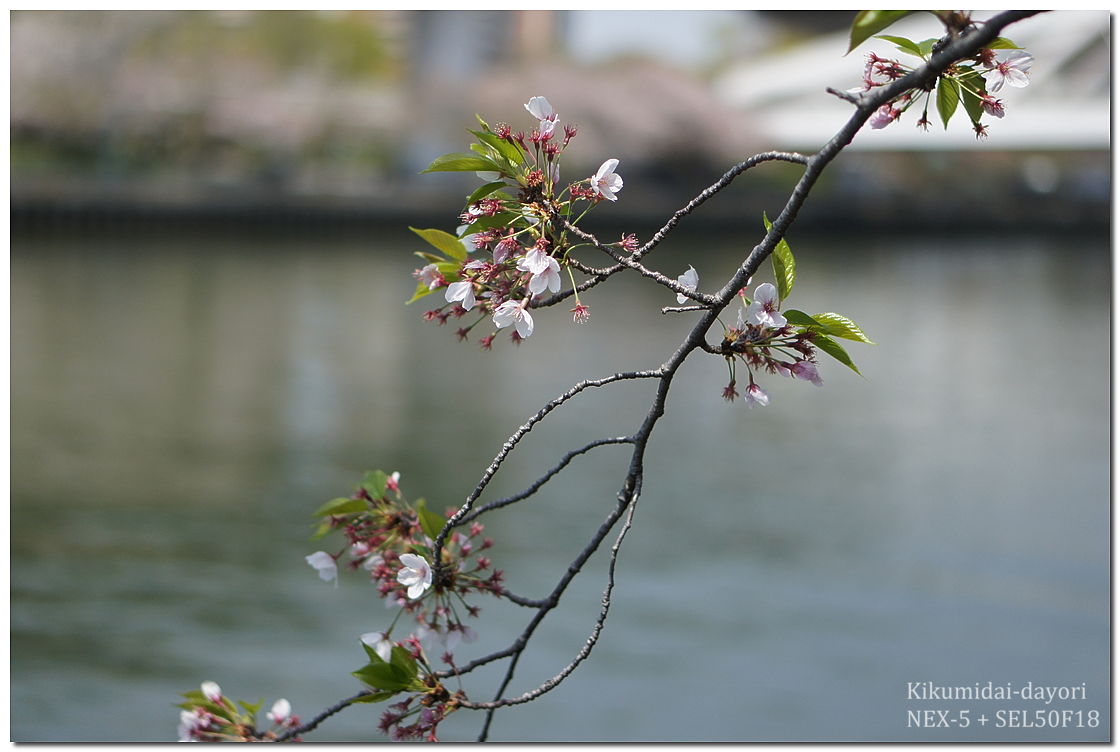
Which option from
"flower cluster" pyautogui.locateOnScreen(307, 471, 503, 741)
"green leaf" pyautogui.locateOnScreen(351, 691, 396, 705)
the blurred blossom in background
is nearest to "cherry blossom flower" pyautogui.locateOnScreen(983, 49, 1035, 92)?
"flower cluster" pyautogui.locateOnScreen(307, 471, 503, 741)

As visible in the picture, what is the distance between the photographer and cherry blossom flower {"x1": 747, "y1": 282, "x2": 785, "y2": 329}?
100cm

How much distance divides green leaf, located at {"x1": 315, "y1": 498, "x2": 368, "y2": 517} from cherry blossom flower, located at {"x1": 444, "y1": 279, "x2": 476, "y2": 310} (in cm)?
32

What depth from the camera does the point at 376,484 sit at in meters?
1.28

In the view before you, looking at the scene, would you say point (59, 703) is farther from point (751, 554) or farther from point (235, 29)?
point (235, 29)

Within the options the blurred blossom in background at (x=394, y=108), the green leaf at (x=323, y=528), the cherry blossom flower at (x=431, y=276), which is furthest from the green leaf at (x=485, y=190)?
the blurred blossom in background at (x=394, y=108)

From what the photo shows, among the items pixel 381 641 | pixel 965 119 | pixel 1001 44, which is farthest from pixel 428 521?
pixel 965 119

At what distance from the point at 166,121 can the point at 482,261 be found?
28995 mm

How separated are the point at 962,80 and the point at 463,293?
448 mm

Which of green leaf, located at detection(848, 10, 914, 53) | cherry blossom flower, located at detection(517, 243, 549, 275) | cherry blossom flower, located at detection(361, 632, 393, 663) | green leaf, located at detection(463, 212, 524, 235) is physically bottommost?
cherry blossom flower, located at detection(361, 632, 393, 663)

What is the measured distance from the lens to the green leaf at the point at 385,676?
1113 millimetres

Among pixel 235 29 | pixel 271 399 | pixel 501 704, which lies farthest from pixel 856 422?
pixel 235 29

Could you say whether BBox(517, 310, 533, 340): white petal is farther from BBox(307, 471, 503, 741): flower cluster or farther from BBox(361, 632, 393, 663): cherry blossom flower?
BBox(361, 632, 393, 663): cherry blossom flower

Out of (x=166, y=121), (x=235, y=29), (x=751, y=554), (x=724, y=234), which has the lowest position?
(x=751, y=554)

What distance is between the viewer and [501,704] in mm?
1105
